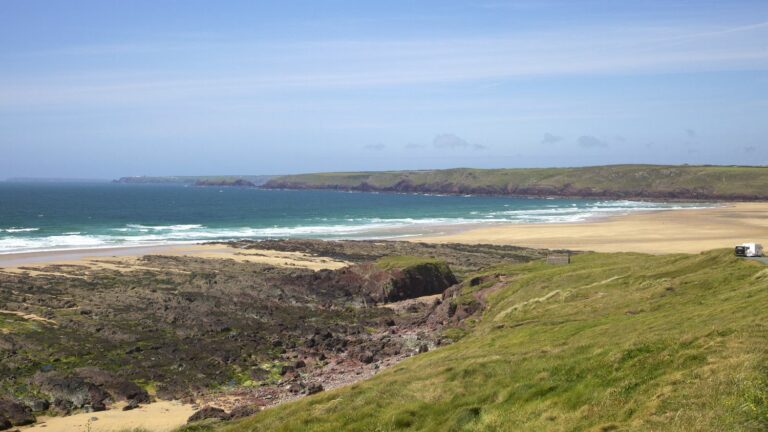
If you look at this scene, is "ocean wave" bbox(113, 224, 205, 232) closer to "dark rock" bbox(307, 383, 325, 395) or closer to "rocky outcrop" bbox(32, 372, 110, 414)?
"rocky outcrop" bbox(32, 372, 110, 414)

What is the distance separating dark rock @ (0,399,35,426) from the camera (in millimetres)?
25953

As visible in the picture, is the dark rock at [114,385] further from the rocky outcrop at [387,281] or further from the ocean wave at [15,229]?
the ocean wave at [15,229]

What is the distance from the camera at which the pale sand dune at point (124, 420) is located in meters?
25.5

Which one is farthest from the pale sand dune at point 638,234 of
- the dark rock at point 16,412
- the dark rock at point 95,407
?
the dark rock at point 16,412

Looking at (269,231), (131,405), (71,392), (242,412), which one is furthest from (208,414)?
(269,231)

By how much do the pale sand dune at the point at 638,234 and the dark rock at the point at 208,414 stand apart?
208 feet

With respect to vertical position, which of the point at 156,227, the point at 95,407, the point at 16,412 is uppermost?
the point at 156,227

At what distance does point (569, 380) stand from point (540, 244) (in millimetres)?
74264

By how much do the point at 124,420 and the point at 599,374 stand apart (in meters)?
18.5

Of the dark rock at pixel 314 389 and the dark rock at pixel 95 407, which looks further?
the dark rock at pixel 314 389

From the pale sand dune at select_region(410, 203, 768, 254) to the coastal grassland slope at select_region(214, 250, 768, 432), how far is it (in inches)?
2024

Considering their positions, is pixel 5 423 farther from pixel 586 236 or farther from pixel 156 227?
pixel 156 227

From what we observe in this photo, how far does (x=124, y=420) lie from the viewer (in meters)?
26.7

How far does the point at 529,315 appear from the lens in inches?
1363
